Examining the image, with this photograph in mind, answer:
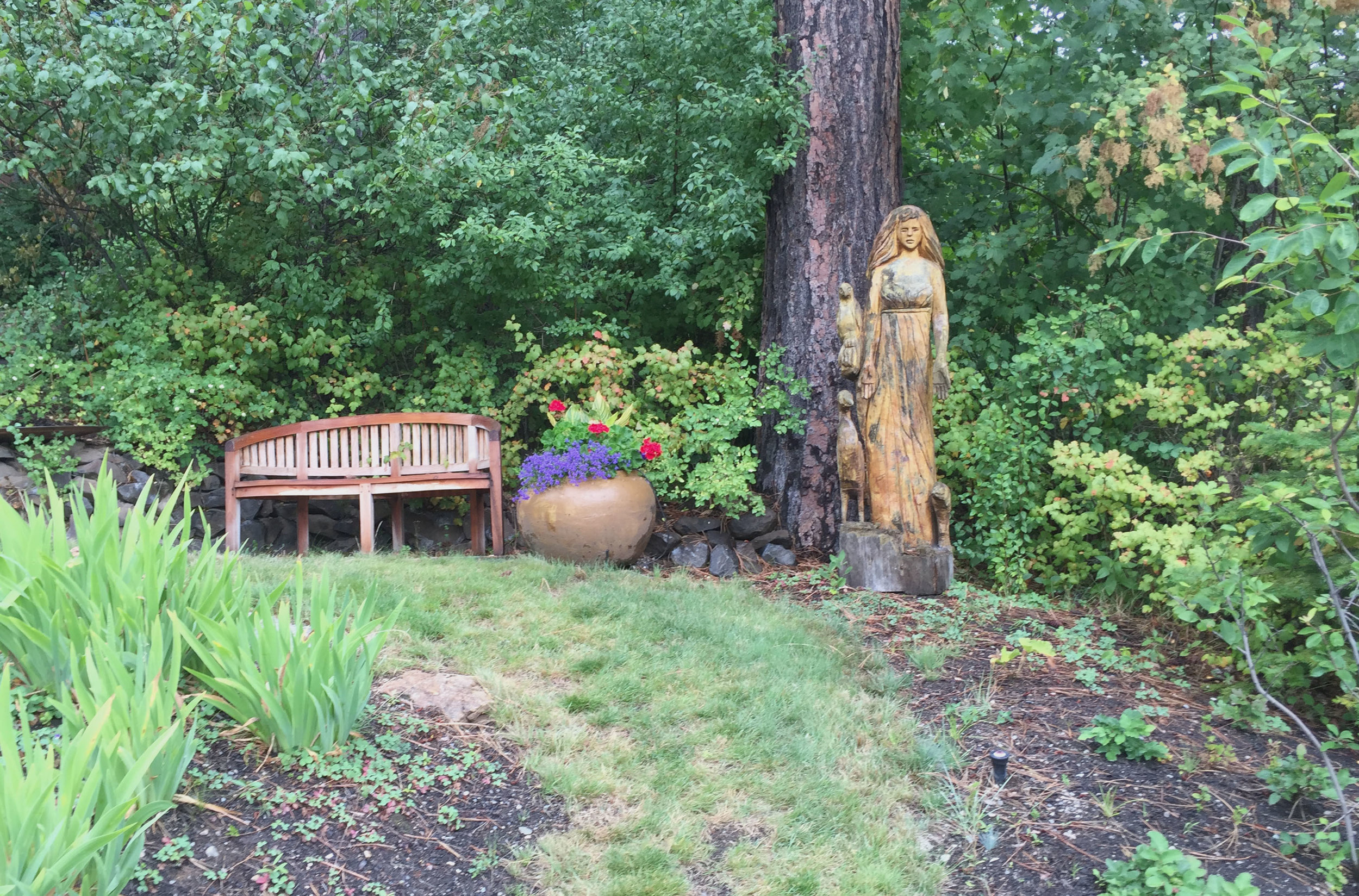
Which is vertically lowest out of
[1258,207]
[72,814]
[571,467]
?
[72,814]

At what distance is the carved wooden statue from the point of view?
205 inches

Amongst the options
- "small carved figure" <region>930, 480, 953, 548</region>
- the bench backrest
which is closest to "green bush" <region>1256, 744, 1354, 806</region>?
"small carved figure" <region>930, 480, 953, 548</region>

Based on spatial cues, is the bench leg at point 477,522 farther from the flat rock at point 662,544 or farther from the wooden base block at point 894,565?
the wooden base block at point 894,565

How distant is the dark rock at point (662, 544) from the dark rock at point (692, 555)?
0.21 ft

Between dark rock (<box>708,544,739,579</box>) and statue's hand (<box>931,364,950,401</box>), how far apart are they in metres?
1.63

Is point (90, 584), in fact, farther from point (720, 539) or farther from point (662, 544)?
point (720, 539)

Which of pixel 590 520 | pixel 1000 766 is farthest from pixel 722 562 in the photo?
pixel 1000 766

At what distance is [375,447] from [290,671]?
3.91 metres

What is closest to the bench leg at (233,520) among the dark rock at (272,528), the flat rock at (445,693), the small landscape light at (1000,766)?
the dark rock at (272,528)

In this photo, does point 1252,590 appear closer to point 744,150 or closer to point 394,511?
point 744,150

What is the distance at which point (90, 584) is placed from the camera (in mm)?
2838

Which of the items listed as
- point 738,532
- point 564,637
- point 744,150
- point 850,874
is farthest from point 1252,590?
point 744,150

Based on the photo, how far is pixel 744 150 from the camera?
6.49 meters

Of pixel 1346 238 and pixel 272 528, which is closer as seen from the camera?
pixel 1346 238
